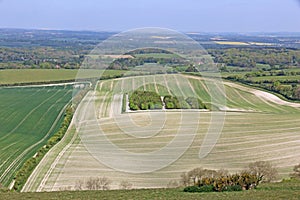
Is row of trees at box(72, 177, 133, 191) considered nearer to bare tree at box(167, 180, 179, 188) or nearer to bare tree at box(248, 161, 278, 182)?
bare tree at box(167, 180, 179, 188)

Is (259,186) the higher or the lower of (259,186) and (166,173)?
the higher

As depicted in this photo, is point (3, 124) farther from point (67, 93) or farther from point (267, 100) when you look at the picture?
point (267, 100)

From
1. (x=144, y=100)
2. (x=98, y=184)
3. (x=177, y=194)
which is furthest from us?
(x=144, y=100)

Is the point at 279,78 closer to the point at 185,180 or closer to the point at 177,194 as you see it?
the point at 185,180

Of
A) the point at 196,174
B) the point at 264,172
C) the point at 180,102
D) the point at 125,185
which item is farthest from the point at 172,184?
the point at 180,102

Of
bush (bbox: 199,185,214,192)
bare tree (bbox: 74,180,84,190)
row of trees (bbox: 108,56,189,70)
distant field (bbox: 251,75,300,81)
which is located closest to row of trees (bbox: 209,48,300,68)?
distant field (bbox: 251,75,300,81)

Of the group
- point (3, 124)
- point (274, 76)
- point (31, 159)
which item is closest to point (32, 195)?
point (31, 159)
